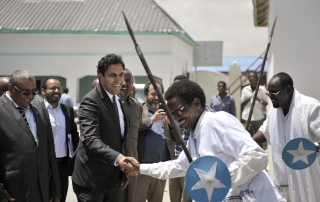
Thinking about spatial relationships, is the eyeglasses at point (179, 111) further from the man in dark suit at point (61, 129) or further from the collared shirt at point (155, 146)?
the man in dark suit at point (61, 129)

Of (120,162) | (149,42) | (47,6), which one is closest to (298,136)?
(120,162)

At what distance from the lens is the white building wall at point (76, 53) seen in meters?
19.8

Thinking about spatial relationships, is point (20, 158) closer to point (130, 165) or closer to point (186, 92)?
point (130, 165)

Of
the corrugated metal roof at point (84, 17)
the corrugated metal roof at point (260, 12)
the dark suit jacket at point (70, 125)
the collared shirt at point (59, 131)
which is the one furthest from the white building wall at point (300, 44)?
the corrugated metal roof at point (84, 17)

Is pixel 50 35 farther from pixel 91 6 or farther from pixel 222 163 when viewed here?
pixel 222 163

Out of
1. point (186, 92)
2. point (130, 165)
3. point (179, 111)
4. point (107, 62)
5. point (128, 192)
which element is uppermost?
point (107, 62)

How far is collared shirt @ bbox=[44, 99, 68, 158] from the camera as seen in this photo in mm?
5879

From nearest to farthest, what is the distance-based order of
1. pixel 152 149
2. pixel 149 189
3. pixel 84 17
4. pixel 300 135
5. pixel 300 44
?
pixel 300 135, pixel 152 149, pixel 149 189, pixel 300 44, pixel 84 17

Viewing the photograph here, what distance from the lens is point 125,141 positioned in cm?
463

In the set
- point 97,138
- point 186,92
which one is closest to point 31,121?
point 97,138

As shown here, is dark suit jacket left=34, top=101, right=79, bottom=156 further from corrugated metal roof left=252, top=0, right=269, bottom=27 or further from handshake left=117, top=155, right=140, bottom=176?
corrugated metal roof left=252, top=0, right=269, bottom=27

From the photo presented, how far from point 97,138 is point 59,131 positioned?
182 cm

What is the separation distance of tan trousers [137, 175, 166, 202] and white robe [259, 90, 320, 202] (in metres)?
1.67

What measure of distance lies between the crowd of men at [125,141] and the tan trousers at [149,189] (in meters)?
0.01
